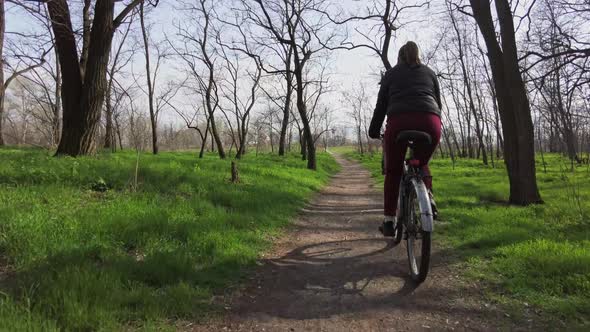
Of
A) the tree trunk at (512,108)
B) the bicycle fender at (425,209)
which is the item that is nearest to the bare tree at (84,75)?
the bicycle fender at (425,209)

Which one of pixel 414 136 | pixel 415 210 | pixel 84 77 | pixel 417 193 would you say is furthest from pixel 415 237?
pixel 84 77

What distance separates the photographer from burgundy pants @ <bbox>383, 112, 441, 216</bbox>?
3.44 meters

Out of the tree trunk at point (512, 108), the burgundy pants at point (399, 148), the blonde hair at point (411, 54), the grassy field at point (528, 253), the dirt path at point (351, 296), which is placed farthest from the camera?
the tree trunk at point (512, 108)

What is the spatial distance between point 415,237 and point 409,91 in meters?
1.42

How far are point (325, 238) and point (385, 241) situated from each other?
0.89 meters

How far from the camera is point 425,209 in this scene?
316cm

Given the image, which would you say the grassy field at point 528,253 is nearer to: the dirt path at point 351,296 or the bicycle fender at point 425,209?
the dirt path at point 351,296

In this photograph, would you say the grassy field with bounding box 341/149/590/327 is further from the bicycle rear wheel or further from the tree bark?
the tree bark

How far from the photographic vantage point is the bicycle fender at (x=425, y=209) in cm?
310

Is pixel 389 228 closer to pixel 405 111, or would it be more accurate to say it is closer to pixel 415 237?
pixel 415 237

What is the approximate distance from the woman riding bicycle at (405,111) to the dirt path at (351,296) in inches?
26.0

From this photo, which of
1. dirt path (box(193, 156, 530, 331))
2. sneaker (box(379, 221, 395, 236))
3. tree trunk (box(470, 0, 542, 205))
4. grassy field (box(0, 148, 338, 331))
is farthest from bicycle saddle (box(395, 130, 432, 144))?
tree trunk (box(470, 0, 542, 205))

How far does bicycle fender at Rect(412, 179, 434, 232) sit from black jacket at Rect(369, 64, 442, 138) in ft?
2.44

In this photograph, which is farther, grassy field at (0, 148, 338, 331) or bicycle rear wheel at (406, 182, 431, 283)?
bicycle rear wheel at (406, 182, 431, 283)
